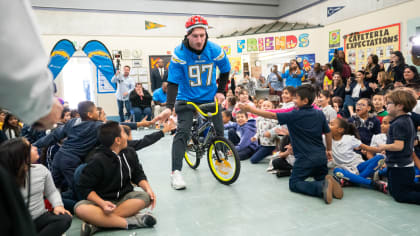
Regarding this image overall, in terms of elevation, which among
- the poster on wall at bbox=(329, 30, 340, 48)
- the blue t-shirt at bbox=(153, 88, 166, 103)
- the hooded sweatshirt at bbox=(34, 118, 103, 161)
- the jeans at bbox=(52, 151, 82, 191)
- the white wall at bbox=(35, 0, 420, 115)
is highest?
the white wall at bbox=(35, 0, 420, 115)

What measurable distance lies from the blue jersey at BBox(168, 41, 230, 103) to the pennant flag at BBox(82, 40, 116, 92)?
6.70 m

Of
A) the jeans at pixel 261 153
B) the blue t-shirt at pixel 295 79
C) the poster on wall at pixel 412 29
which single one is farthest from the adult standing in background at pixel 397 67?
the jeans at pixel 261 153

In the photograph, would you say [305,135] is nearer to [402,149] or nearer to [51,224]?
[402,149]

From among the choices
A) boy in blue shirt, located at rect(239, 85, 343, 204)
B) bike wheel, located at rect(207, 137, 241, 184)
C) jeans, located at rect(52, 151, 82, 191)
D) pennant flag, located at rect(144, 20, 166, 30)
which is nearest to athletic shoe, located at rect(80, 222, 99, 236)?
jeans, located at rect(52, 151, 82, 191)

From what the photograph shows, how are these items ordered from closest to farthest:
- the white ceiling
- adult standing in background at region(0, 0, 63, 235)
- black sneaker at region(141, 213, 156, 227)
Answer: adult standing in background at region(0, 0, 63, 235) → black sneaker at region(141, 213, 156, 227) → the white ceiling

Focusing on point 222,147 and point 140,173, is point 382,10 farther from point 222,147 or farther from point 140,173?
point 140,173

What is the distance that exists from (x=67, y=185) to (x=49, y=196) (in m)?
0.94

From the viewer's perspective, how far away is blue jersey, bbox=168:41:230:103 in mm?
3219

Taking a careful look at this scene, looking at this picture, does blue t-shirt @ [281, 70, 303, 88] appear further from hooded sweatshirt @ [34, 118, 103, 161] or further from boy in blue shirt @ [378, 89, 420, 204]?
hooded sweatshirt @ [34, 118, 103, 161]

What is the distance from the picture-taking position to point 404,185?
99.3 inches

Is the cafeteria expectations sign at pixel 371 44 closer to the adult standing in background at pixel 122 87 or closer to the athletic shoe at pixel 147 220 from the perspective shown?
the adult standing in background at pixel 122 87

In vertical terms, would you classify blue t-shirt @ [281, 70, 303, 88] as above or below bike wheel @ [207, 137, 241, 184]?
above

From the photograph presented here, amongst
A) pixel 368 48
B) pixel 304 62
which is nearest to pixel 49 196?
pixel 368 48

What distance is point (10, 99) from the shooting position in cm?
68
